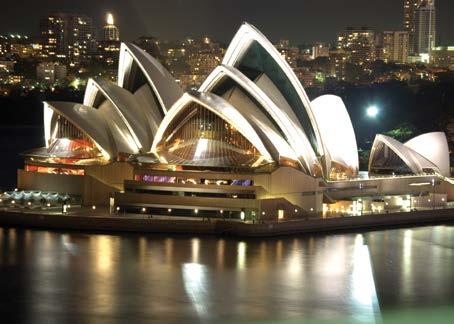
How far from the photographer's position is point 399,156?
1417 inches

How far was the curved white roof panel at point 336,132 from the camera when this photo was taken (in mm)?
33938

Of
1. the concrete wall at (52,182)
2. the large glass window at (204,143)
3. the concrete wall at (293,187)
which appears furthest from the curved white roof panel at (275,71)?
the concrete wall at (52,182)

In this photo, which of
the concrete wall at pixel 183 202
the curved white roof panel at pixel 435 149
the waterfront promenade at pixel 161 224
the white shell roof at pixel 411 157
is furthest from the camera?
the curved white roof panel at pixel 435 149

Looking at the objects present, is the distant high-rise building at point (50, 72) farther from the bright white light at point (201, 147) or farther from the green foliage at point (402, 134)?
the bright white light at point (201, 147)

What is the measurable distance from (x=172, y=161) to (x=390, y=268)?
30.5 ft

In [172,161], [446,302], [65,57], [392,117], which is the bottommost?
[446,302]

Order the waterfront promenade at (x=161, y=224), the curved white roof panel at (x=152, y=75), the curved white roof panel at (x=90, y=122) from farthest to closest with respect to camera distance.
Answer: the curved white roof panel at (x=152, y=75) < the curved white roof panel at (x=90, y=122) < the waterfront promenade at (x=161, y=224)

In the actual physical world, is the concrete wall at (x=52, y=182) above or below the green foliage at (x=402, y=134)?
below

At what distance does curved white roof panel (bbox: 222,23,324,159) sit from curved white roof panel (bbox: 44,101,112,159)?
5.29 meters

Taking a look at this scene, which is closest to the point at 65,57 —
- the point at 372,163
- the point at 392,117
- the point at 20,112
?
the point at 20,112

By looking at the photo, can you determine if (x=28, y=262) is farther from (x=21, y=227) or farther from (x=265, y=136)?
(x=265, y=136)

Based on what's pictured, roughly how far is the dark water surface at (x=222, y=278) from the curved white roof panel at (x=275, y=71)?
4.49 meters

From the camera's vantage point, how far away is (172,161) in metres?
30.7

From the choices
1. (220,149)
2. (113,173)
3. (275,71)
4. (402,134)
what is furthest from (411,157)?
(402,134)
